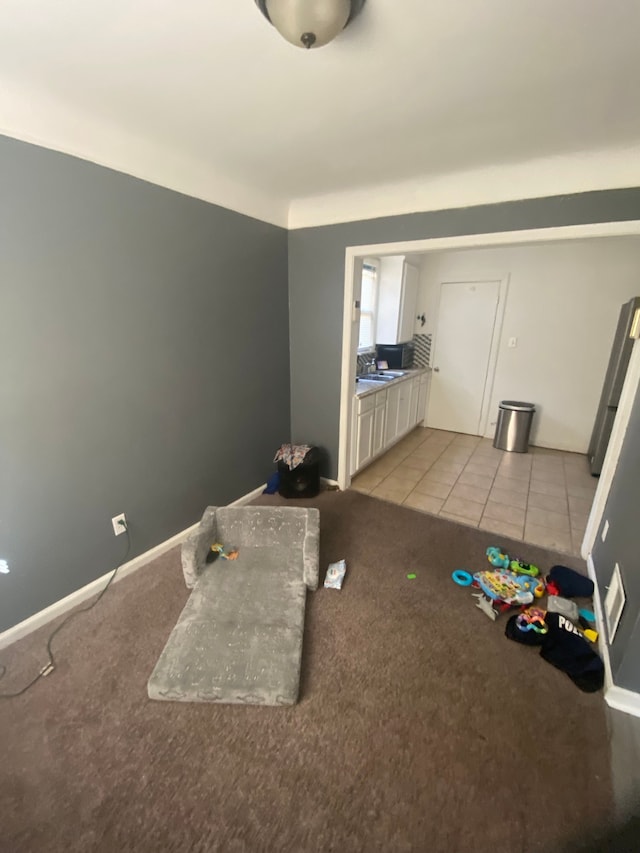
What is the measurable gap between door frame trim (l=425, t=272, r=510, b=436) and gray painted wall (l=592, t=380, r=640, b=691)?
258 cm

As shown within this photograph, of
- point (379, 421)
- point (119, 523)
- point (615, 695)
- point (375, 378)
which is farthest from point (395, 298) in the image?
point (615, 695)

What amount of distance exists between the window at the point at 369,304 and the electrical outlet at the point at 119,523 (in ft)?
10.4

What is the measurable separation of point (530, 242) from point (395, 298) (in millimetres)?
2254

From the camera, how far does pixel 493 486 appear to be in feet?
11.3

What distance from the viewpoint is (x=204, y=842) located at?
3.55 feet

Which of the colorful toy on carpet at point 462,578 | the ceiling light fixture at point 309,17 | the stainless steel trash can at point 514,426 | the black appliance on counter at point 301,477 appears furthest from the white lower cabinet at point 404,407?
the ceiling light fixture at point 309,17

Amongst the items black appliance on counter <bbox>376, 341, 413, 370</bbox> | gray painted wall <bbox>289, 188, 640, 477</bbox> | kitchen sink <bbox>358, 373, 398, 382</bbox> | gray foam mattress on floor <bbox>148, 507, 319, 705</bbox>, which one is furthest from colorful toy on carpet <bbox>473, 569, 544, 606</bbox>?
black appliance on counter <bbox>376, 341, 413, 370</bbox>

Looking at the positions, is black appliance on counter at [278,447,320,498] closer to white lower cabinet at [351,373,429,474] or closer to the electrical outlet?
white lower cabinet at [351,373,429,474]

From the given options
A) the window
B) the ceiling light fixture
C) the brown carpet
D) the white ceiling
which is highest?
the white ceiling

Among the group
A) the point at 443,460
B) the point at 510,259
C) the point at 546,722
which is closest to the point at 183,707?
the point at 546,722

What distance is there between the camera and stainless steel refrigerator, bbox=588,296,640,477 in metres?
3.34

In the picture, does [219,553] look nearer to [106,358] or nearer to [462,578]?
[106,358]

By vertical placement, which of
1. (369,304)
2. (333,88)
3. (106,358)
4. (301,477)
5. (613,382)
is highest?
(333,88)

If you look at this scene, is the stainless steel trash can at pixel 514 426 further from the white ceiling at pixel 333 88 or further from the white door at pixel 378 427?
the white ceiling at pixel 333 88
